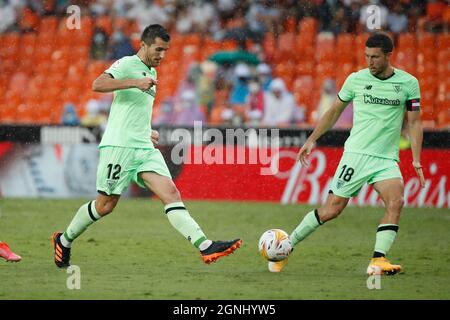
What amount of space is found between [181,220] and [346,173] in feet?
5.40

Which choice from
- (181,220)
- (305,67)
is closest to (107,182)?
(181,220)

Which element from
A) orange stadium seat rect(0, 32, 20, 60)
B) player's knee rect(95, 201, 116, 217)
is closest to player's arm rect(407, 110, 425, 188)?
player's knee rect(95, 201, 116, 217)

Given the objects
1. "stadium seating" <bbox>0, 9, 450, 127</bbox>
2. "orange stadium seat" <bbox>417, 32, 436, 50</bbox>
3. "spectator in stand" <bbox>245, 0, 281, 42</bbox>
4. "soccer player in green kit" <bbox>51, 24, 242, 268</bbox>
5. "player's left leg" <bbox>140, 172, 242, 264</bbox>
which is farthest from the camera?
"spectator in stand" <bbox>245, 0, 281, 42</bbox>

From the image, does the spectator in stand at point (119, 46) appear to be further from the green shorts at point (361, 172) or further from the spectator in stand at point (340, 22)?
the green shorts at point (361, 172)

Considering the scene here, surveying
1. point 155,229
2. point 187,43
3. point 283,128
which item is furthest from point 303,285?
point 187,43

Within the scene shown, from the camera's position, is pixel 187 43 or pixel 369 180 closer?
pixel 369 180

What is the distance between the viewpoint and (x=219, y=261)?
429 inches

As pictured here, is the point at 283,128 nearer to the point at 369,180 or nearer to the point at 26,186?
the point at 26,186

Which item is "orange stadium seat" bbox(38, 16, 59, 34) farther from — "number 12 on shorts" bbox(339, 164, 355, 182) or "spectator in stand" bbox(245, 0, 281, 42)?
"number 12 on shorts" bbox(339, 164, 355, 182)

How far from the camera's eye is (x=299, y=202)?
1748 cm

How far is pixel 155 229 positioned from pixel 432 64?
29.0 feet

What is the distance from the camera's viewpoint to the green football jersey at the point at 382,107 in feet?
32.0

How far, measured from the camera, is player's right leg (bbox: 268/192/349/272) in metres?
9.85
